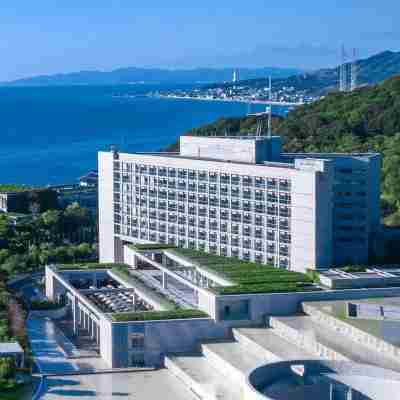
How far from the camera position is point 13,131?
16400 cm

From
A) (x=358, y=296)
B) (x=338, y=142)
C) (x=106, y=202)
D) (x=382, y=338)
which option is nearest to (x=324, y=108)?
(x=338, y=142)

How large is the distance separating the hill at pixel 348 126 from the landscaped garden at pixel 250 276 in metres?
15.8

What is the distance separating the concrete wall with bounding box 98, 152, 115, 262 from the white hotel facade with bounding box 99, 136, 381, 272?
0.14 ft

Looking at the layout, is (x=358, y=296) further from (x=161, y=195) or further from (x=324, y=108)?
(x=324, y=108)

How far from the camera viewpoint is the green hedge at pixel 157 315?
3328 cm

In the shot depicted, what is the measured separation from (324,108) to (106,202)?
3161 cm

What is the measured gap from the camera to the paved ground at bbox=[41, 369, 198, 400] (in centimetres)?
2922

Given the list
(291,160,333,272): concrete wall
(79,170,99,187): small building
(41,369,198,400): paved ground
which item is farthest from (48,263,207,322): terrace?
(79,170,99,187): small building

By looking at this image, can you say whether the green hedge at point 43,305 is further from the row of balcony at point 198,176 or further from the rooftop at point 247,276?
the row of balcony at point 198,176

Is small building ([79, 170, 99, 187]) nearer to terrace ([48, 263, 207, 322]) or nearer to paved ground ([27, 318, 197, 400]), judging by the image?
terrace ([48, 263, 207, 322])

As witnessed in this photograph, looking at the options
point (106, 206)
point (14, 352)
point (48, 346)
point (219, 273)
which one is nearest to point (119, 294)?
point (219, 273)

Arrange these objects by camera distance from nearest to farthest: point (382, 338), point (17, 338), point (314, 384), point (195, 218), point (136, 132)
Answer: point (314, 384) → point (382, 338) → point (17, 338) → point (195, 218) → point (136, 132)

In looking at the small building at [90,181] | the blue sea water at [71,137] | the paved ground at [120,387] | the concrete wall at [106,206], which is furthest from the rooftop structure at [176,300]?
the blue sea water at [71,137]

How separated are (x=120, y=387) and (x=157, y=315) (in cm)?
357
